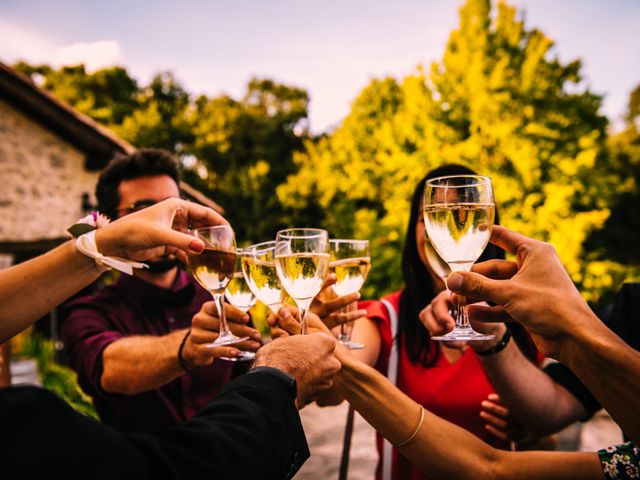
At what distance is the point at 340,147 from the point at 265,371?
21.6m

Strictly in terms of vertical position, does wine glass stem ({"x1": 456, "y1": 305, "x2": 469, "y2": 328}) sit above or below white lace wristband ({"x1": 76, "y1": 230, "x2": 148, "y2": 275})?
below

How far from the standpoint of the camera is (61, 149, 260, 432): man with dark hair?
1.97 meters

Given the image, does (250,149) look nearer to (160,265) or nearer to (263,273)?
(160,265)

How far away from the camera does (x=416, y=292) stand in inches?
111

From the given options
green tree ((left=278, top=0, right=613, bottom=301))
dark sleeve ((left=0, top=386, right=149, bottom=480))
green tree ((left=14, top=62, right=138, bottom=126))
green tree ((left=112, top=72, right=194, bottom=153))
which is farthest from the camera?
green tree ((left=14, top=62, right=138, bottom=126))

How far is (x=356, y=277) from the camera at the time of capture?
200cm

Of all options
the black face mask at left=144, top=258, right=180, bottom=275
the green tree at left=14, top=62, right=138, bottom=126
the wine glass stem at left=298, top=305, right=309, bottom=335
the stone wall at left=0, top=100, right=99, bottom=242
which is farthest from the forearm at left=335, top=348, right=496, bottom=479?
the green tree at left=14, top=62, right=138, bottom=126

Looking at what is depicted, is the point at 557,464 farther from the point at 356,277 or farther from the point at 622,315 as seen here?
the point at 356,277

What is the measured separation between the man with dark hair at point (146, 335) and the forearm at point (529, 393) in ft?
3.56

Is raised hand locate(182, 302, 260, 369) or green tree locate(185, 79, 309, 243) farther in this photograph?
green tree locate(185, 79, 309, 243)

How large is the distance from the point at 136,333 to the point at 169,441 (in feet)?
6.76

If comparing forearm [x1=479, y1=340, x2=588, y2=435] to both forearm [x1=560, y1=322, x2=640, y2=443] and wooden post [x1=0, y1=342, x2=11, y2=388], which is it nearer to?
forearm [x1=560, y1=322, x2=640, y2=443]

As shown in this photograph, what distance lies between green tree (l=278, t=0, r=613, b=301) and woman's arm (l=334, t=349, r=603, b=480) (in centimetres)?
1180

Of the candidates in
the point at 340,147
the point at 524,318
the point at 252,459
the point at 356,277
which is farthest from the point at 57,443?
the point at 340,147
